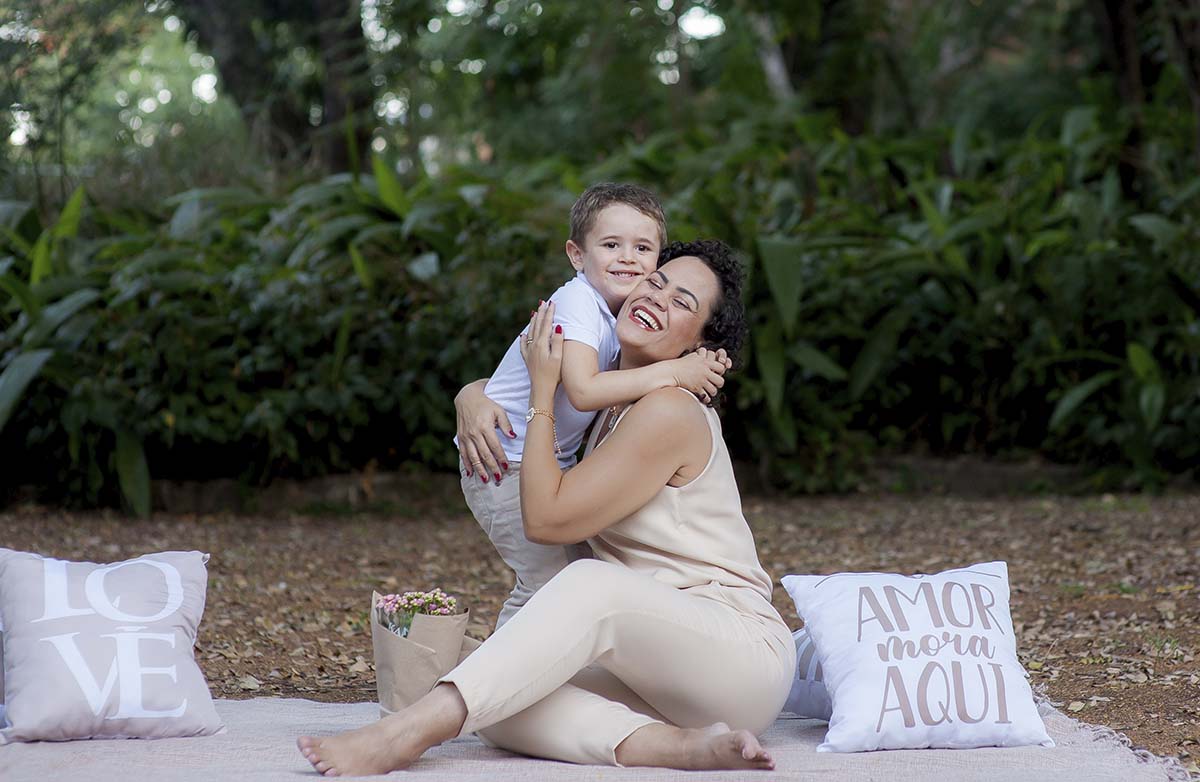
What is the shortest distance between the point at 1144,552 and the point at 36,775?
3.33 metres

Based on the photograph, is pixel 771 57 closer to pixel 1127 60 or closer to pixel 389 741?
pixel 1127 60

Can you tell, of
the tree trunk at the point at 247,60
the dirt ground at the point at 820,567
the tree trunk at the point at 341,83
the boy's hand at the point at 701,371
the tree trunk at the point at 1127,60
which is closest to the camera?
the boy's hand at the point at 701,371

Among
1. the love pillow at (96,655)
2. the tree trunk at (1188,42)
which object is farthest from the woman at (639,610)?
the tree trunk at (1188,42)

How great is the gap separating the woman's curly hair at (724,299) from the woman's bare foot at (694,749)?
70cm

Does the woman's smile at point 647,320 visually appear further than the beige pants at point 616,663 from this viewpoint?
Yes

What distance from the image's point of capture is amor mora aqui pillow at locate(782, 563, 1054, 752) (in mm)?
2281

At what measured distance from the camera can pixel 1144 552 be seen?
4.07 metres

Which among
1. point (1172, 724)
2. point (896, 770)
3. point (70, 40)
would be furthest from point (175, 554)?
point (70, 40)

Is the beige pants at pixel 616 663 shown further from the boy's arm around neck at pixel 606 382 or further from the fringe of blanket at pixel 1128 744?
the fringe of blanket at pixel 1128 744

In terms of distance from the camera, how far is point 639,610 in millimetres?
2107

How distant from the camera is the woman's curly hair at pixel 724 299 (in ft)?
7.79

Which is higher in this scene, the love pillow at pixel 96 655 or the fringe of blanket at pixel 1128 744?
the love pillow at pixel 96 655

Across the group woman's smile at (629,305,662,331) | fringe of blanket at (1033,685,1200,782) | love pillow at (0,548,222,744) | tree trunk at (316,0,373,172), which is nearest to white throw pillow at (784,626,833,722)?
fringe of blanket at (1033,685,1200,782)

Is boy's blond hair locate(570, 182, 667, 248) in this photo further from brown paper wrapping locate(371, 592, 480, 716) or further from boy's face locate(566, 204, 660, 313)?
brown paper wrapping locate(371, 592, 480, 716)
